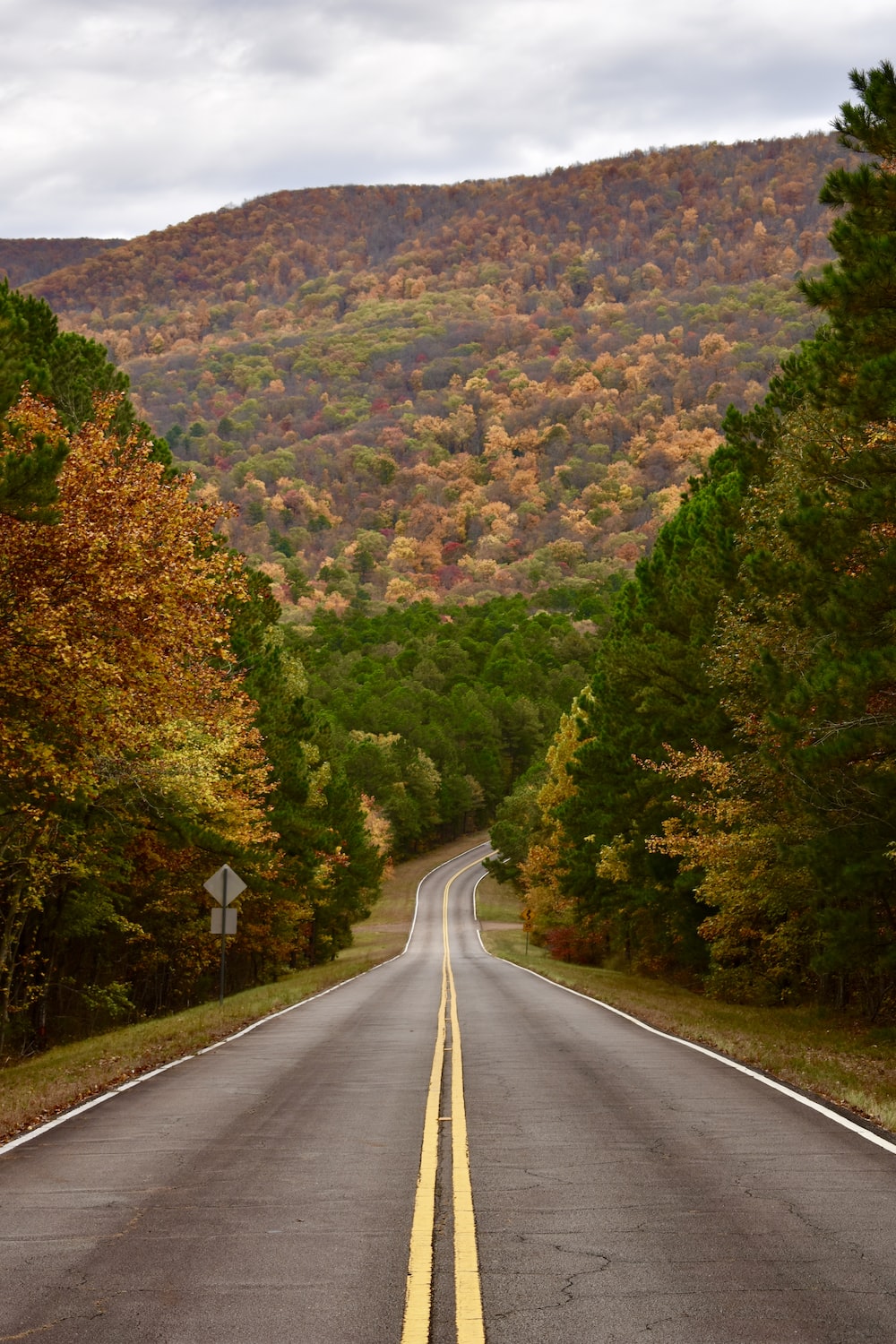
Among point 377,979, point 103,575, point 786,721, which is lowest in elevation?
point 377,979

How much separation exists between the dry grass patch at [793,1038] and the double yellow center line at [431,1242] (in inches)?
173

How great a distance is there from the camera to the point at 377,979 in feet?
146

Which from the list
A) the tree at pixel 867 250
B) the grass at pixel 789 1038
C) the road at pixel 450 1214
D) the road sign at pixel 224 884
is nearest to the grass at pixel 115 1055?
the road at pixel 450 1214

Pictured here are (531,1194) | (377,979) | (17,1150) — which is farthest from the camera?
(377,979)

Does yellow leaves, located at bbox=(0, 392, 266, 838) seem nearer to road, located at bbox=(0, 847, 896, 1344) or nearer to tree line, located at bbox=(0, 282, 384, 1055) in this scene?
tree line, located at bbox=(0, 282, 384, 1055)

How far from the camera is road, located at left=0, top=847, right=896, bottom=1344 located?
6.67m

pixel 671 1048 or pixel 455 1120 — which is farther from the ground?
pixel 455 1120

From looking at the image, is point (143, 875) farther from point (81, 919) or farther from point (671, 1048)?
point (671, 1048)

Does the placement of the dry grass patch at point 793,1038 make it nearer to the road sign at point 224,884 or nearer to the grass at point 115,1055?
the grass at point 115,1055

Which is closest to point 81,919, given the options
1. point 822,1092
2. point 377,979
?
point 377,979

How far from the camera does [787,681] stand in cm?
2073

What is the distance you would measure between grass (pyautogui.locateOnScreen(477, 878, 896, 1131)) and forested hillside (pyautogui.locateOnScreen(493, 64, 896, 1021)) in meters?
1.34

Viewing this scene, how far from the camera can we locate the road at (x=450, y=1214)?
667 cm

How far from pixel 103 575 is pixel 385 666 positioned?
14335 centimetres
